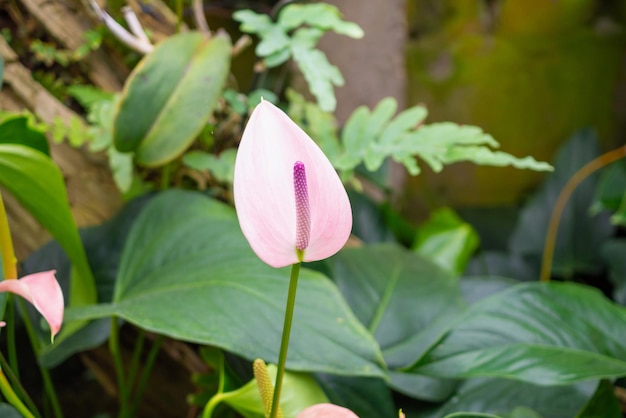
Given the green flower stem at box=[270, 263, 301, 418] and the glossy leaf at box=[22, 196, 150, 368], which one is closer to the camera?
the green flower stem at box=[270, 263, 301, 418]

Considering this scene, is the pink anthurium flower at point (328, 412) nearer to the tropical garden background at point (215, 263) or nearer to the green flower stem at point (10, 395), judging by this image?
the tropical garden background at point (215, 263)

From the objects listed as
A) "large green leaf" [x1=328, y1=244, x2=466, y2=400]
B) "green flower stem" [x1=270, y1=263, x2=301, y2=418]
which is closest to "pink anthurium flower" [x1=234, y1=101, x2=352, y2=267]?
"green flower stem" [x1=270, y1=263, x2=301, y2=418]

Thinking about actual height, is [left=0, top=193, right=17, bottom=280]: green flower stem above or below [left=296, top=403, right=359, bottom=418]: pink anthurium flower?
above

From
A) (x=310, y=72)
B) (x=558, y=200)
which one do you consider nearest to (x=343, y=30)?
(x=310, y=72)

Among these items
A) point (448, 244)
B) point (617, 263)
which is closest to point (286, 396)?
point (448, 244)

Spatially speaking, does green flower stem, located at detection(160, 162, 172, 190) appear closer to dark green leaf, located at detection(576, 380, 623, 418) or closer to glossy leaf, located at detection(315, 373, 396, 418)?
glossy leaf, located at detection(315, 373, 396, 418)

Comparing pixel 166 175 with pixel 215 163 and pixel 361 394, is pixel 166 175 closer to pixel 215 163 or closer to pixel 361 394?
pixel 215 163

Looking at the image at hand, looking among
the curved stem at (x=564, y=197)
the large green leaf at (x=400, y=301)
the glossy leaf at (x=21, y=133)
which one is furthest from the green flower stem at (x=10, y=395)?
the curved stem at (x=564, y=197)
